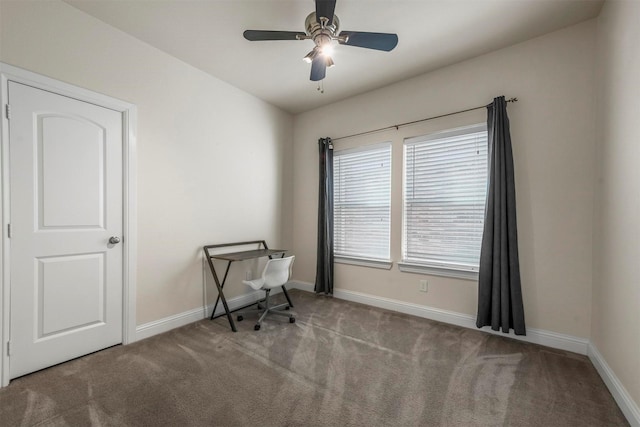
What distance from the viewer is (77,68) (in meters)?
2.11

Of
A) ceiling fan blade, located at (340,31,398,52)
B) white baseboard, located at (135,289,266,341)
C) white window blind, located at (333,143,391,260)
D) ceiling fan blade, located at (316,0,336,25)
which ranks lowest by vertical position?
white baseboard, located at (135,289,266,341)

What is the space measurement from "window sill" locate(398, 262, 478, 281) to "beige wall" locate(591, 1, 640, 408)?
0.89 metres

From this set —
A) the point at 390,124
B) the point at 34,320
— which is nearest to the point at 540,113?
the point at 390,124

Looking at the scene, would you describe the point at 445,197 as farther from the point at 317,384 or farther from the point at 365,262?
the point at 317,384

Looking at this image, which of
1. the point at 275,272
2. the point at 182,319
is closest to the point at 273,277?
the point at 275,272

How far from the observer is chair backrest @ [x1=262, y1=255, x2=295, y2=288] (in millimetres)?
2760

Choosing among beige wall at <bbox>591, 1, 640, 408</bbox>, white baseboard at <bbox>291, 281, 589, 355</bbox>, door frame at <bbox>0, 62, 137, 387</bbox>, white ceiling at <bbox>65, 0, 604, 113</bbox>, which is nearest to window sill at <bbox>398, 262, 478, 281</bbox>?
white baseboard at <bbox>291, 281, 589, 355</bbox>

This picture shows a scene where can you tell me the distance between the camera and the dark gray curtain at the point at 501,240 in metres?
2.39

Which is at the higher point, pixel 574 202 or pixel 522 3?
pixel 522 3

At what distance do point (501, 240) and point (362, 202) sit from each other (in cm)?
160

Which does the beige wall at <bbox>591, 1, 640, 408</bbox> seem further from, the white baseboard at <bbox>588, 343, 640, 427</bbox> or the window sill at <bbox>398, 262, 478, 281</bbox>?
the window sill at <bbox>398, 262, 478, 281</bbox>

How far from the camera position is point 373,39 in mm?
1947

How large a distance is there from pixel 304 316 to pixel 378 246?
4.03 feet

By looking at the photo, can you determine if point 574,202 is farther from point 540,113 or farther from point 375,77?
point 375,77
